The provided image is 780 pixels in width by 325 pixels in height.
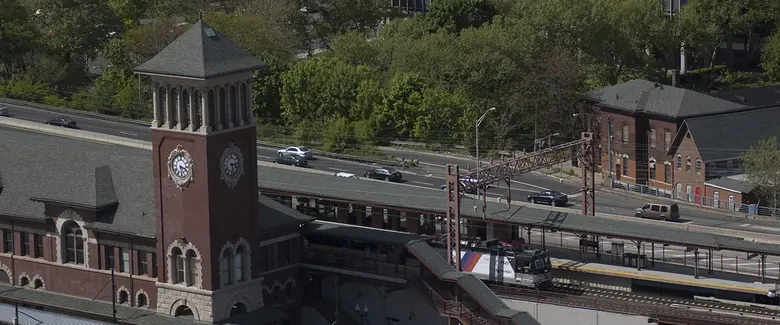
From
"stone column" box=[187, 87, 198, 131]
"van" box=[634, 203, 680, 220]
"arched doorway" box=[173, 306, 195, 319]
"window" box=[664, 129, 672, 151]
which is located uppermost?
"stone column" box=[187, 87, 198, 131]

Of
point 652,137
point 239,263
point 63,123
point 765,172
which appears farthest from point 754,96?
point 239,263

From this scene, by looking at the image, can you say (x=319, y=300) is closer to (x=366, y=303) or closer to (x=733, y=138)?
(x=366, y=303)

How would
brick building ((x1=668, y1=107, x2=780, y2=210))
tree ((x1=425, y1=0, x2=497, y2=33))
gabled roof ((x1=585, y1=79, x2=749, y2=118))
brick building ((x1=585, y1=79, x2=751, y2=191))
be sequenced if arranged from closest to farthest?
brick building ((x1=668, y1=107, x2=780, y2=210)) → gabled roof ((x1=585, y1=79, x2=749, y2=118)) → brick building ((x1=585, y1=79, x2=751, y2=191)) → tree ((x1=425, y1=0, x2=497, y2=33))

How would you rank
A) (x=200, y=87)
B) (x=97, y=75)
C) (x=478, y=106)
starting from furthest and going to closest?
1. (x=97, y=75)
2. (x=478, y=106)
3. (x=200, y=87)

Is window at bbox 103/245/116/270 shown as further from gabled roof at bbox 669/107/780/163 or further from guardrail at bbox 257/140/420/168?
gabled roof at bbox 669/107/780/163

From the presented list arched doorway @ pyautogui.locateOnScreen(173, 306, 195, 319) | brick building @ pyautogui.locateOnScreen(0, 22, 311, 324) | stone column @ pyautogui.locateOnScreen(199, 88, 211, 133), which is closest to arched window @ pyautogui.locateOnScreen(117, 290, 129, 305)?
brick building @ pyautogui.locateOnScreen(0, 22, 311, 324)

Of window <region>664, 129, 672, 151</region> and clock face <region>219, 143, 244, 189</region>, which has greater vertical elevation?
clock face <region>219, 143, 244, 189</region>

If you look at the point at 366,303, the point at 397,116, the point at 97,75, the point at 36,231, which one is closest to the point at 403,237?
the point at 366,303

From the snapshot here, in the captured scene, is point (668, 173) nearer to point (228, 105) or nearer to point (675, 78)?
point (675, 78)
